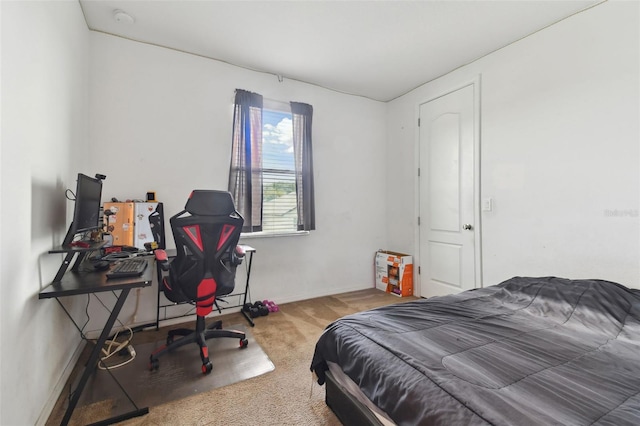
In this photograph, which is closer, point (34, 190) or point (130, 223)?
point (34, 190)

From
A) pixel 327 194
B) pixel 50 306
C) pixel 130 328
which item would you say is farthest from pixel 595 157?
pixel 130 328

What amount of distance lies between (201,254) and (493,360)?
1889 millimetres

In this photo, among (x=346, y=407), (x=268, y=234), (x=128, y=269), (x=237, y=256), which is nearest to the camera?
(x=346, y=407)

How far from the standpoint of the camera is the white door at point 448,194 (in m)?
3.16

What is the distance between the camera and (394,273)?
3.89 meters

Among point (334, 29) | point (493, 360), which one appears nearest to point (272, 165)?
point (334, 29)

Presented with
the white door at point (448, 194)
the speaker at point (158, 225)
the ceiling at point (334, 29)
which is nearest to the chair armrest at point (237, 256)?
the speaker at point (158, 225)

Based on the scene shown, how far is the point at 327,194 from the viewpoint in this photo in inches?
151

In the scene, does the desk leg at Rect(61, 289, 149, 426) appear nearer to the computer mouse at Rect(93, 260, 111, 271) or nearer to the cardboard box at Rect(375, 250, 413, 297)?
the computer mouse at Rect(93, 260, 111, 271)

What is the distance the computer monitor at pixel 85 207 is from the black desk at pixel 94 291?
10.2 inches

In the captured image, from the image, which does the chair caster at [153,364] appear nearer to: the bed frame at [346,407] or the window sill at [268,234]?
the bed frame at [346,407]

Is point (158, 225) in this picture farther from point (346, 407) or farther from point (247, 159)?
point (346, 407)

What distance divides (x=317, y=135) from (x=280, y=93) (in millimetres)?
Answer: 702

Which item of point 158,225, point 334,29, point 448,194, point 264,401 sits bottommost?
point 264,401
